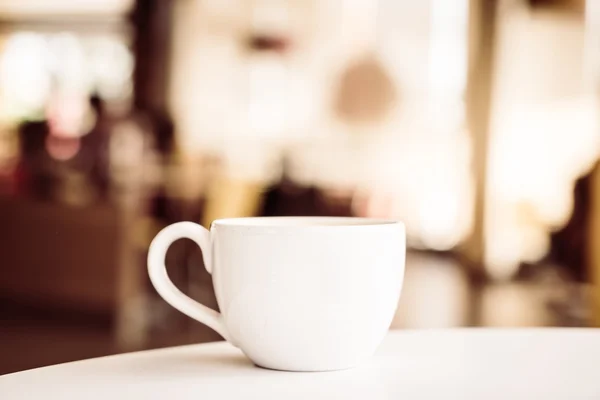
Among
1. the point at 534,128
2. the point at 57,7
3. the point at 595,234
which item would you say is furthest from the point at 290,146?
the point at 595,234

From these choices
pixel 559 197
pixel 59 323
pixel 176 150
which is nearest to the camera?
pixel 59 323

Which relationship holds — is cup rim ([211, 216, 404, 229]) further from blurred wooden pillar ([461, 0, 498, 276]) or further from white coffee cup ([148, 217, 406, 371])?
blurred wooden pillar ([461, 0, 498, 276])

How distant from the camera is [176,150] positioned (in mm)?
5934

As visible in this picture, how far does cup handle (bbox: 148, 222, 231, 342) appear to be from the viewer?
47cm

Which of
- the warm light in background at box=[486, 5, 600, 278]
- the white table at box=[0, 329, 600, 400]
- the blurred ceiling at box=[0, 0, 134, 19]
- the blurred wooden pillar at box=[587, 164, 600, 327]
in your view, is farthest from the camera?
the blurred ceiling at box=[0, 0, 134, 19]

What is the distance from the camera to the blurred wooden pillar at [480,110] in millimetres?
5082

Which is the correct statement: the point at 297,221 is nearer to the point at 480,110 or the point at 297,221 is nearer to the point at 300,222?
the point at 300,222

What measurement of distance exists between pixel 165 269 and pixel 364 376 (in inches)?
5.4

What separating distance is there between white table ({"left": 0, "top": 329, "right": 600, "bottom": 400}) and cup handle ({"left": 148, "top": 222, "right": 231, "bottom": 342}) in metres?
0.03

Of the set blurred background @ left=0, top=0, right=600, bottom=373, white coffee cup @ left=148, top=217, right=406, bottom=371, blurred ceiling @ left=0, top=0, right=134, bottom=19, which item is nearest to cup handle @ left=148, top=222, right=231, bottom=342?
white coffee cup @ left=148, top=217, right=406, bottom=371

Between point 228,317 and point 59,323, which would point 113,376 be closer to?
point 228,317

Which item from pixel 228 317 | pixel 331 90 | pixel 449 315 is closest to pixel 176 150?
pixel 331 90

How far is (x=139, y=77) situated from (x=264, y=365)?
19.0 ft

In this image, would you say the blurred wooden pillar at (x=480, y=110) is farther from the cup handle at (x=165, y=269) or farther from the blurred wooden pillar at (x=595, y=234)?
the cup handle at (x=165, y=269)
